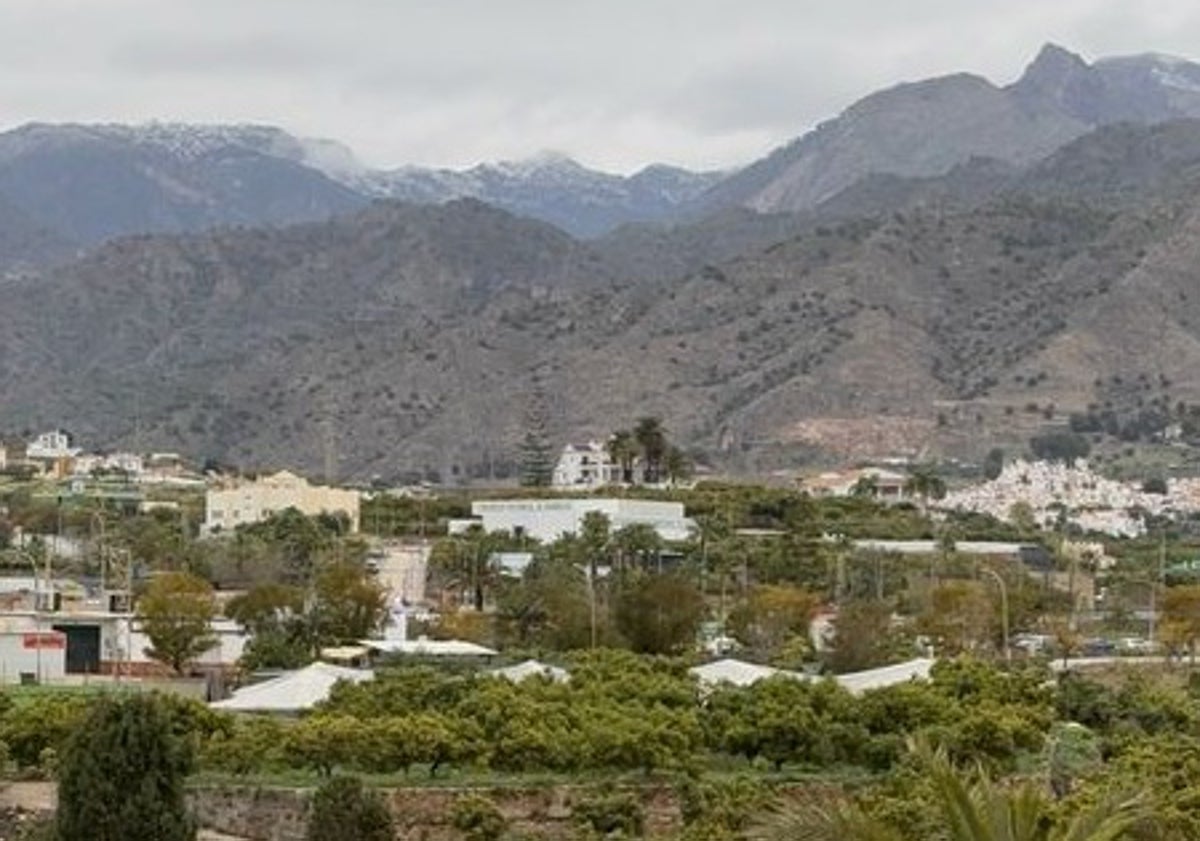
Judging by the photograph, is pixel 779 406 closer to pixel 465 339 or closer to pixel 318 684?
pixel 465 339

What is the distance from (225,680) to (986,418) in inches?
3487

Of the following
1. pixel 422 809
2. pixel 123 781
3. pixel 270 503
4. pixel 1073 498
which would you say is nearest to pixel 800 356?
pixel 1073 498

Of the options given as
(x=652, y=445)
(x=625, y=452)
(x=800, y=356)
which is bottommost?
(x=625, y=452)

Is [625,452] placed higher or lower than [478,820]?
higher

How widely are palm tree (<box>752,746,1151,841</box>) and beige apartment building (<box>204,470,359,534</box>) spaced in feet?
242

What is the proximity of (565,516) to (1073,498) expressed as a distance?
116 feet

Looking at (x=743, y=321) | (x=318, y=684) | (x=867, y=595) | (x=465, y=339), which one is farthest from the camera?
(x=465, y=339)

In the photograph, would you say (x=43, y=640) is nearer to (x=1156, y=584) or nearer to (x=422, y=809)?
(x=422, y=809)

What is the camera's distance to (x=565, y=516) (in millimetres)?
81562

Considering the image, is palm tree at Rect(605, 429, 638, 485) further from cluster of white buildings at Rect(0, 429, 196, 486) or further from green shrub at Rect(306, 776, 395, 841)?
green shrub at Rect(306, 776, 395, 841)

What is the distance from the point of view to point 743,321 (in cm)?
14112

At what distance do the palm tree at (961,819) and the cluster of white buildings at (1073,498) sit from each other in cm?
8914

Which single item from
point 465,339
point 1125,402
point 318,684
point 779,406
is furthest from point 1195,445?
point 318,684

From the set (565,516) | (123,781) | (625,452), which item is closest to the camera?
(123,781)
